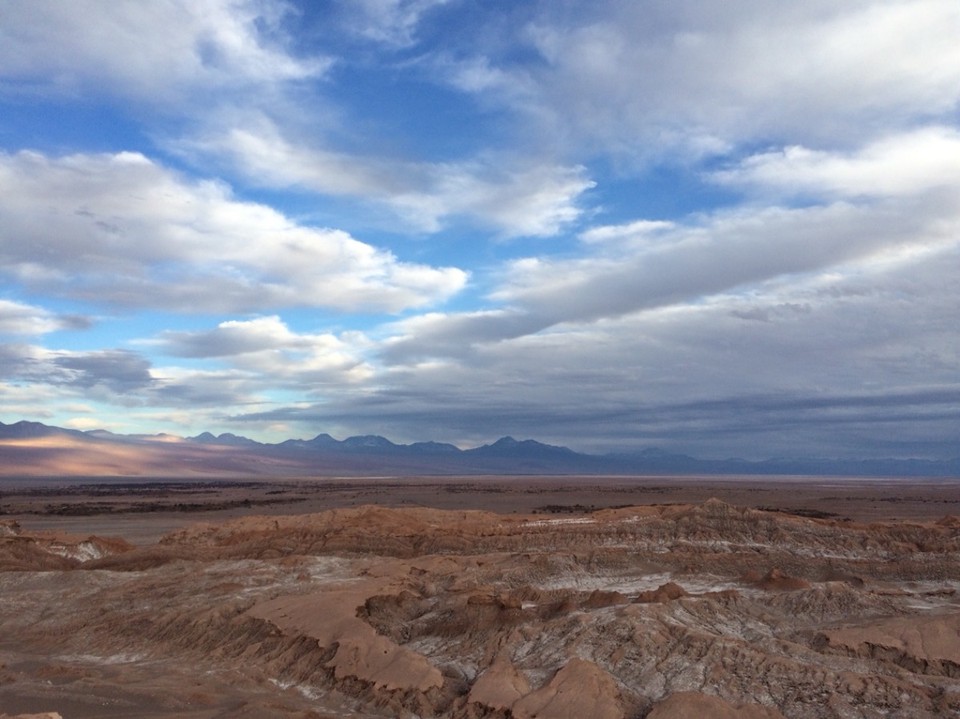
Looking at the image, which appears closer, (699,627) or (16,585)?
(699,627)

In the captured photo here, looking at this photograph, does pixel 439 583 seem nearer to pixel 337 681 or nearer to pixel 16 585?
pixel 337 681

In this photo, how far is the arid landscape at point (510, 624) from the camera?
11852 millimetres

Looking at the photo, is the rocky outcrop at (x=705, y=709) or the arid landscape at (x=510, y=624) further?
the arid landscape at (x=510, y=624)

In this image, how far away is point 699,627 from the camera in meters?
14.1

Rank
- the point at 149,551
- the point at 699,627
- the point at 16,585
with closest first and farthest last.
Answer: the point at 699,627 < the point at 16,585 < the point at 149,551

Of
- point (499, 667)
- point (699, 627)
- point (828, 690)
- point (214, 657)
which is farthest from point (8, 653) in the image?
point (828, 690)

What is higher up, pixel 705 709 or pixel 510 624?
pixel 510 624

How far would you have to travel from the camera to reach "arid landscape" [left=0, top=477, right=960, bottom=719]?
11852 millimetres

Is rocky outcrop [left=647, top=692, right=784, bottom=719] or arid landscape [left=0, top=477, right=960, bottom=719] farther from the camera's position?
arid landscape [left=0, top=477, right=960, bottom=719]

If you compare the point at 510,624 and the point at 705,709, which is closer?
the point at 705,709

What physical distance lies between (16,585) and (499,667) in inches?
656

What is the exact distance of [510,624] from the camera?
15.1 metres

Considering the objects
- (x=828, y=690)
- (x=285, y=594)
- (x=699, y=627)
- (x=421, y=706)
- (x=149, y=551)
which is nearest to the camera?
(x=828, y=690)

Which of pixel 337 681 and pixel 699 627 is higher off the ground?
pixel 699 627
